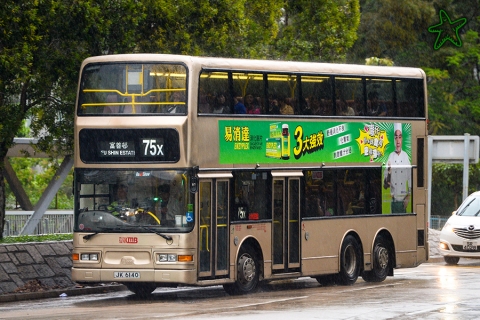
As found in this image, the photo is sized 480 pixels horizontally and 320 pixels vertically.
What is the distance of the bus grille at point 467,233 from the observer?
2841 cm

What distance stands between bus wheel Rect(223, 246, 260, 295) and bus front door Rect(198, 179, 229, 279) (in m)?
0.44

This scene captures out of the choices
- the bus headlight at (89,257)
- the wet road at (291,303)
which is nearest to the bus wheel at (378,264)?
the wet road at (291,303)

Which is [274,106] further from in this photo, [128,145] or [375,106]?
[375,106]

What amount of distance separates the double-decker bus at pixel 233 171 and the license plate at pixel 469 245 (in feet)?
16.0

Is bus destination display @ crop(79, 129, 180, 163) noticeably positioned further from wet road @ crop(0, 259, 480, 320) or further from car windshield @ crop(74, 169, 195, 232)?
wet road @ crop(0, 259, 480, 320)

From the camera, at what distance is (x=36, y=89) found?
2289 centimetres

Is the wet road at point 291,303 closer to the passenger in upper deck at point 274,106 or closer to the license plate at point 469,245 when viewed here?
the passenger in upper deck at point 274,106

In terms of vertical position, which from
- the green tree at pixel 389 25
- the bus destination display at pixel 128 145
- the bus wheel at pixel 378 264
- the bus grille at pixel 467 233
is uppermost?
the green tree at pixel 389 25

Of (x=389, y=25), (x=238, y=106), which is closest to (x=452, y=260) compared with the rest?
(x=238, y=106)

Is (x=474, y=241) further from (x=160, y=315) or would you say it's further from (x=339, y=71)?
(x=160, y=315)

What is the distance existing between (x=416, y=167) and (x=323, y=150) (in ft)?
11.2

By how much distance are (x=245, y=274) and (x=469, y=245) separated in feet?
33.5

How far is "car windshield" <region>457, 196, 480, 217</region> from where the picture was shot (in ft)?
96.3

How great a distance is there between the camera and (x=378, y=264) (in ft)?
77.8
